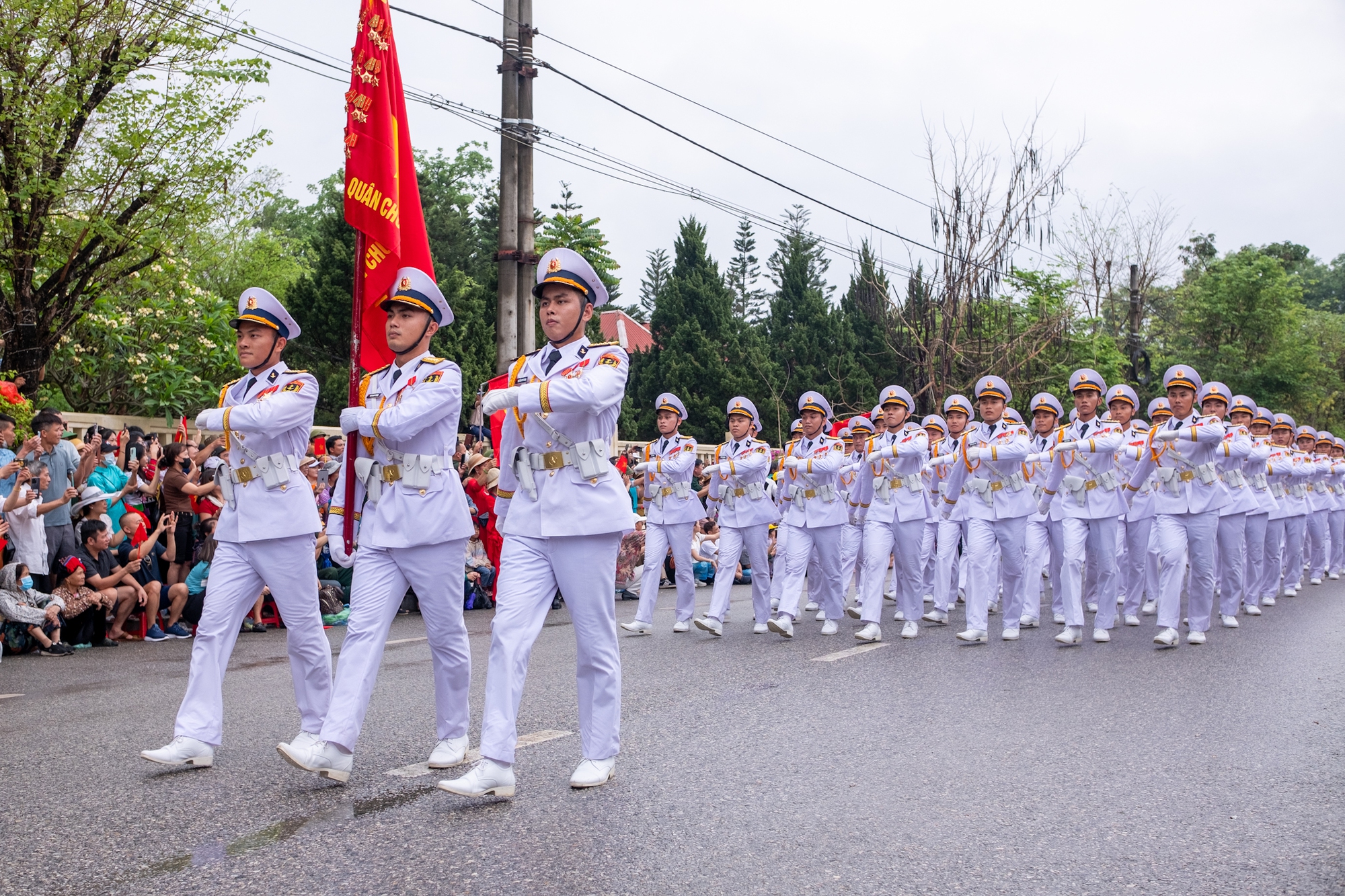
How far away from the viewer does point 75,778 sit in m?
5.43

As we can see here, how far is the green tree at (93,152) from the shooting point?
14.3m

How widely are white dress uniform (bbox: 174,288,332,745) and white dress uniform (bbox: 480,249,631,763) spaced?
104 centimetres

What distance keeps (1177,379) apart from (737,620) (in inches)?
A: 188

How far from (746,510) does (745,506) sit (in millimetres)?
Answer: 32

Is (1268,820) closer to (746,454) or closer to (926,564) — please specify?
(746,454)

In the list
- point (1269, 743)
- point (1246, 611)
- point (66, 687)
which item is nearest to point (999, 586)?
point (1246, 611)

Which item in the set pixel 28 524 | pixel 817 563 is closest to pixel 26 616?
pixel 28 524

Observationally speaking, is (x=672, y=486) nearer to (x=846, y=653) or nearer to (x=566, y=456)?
(x=846, y=653)

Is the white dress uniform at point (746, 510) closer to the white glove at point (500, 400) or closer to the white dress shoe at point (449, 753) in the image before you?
the white dress shoe at point (449, 753)

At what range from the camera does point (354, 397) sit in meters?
6.06

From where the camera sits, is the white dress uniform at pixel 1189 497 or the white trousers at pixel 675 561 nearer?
the white dress uniform at pixel 1189 497

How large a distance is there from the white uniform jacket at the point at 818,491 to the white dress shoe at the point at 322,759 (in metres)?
6.74

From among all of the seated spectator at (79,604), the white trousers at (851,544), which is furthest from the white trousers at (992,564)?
the seated spectator at (79,604)

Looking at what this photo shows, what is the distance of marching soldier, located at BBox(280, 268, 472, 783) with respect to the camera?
17.5 feet
